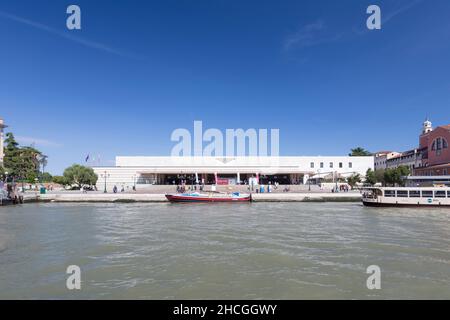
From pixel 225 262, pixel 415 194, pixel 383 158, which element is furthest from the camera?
pixel 383 158

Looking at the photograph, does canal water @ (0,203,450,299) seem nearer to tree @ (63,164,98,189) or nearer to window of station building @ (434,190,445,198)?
window of station building @ (434,190,445,198)

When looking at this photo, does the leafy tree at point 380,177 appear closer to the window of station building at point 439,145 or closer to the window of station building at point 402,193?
the window of station building at point 439,145

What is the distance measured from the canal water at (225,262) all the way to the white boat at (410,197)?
53.2ft

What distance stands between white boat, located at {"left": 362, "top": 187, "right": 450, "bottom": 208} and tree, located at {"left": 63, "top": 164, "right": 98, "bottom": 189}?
2477 inches

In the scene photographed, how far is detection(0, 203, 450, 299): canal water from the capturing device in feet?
27.1

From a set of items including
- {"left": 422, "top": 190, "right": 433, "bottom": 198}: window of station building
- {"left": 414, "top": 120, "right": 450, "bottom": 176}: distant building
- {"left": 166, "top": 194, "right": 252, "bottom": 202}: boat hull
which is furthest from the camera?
{"left": 414, "top": 120, "right": 450, "bottom": 176}: distant building

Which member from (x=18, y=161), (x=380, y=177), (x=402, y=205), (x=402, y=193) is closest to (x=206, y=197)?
(x=402, y=205)

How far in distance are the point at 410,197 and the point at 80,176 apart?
69153 mm

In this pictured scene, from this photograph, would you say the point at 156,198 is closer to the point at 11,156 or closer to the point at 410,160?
the point at 11,156

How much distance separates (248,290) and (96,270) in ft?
18.2

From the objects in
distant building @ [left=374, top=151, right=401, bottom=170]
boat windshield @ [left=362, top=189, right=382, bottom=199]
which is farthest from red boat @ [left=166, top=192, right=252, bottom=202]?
distant building @ [left=374, top=151, right=401, bottom=170]

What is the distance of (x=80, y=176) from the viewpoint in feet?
234

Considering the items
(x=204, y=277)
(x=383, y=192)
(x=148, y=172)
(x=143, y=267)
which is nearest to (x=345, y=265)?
(x=204, y=277)
